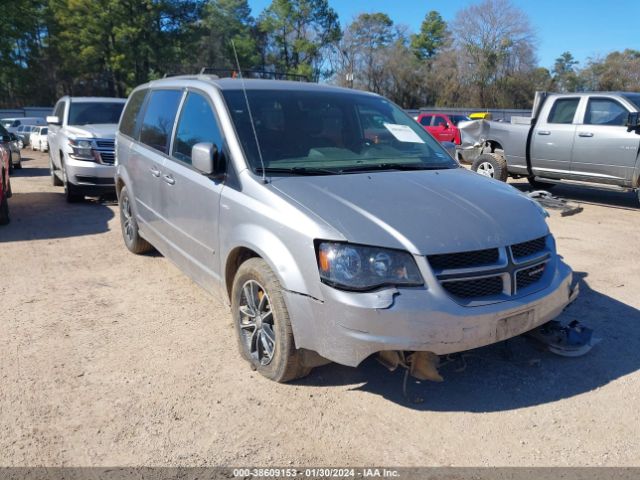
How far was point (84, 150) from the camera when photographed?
9484 millimetres

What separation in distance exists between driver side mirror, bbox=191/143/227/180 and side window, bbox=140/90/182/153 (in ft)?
3.82

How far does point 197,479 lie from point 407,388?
1399mm

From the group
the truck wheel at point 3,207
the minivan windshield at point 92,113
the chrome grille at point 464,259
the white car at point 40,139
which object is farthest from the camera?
the white car at point 40,139

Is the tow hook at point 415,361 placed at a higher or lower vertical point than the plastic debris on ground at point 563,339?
higher

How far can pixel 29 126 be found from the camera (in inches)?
1133

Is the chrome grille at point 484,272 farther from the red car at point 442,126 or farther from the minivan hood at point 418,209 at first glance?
the red car at point 442,126

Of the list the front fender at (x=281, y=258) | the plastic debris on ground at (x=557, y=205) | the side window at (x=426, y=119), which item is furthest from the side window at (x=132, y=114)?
the side window at (x=426, y=119)

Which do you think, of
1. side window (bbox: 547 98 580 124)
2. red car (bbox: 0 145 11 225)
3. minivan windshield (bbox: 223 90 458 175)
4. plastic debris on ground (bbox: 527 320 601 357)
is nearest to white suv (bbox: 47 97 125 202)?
red car (bbox: 0 145 11 225)

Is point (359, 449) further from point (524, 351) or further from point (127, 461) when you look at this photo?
point (524, 351)

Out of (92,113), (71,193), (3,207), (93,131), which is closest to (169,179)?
(3,207)

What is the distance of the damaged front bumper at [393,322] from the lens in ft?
9.32

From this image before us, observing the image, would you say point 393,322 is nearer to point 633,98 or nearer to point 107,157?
point 107,157

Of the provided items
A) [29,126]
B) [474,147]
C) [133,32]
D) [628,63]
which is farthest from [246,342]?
[628,63]

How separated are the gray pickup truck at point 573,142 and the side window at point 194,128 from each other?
7.57m
